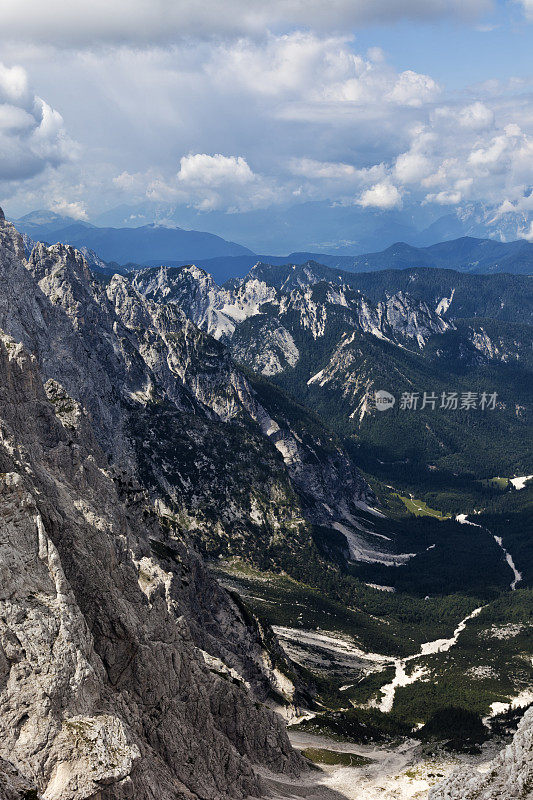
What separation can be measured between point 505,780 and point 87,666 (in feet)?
101

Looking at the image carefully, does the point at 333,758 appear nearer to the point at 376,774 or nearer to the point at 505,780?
the point at 376,774

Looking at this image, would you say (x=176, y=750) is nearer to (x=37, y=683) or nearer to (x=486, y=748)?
(x=37, y=683)

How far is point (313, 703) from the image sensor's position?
158 m

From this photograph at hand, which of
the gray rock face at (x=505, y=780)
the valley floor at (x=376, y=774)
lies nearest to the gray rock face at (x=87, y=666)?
the valley floor at (x=376, y=774)

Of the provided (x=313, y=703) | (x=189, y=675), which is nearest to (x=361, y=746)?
(x=313, y=703)

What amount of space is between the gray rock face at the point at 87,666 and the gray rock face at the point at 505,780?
2386 cm

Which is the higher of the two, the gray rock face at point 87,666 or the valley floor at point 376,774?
the gray rock face at point 87,666

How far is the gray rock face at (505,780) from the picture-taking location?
125ft

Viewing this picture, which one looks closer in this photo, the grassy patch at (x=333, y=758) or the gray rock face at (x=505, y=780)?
the gray rock face at (x=505, y=780)

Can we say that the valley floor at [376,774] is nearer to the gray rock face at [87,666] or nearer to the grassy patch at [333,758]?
the grassy patch at [333,758]

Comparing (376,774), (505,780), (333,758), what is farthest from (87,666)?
(376,774)

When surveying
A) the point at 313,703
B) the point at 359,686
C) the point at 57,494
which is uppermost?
the point at 57,494

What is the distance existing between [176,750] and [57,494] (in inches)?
1174

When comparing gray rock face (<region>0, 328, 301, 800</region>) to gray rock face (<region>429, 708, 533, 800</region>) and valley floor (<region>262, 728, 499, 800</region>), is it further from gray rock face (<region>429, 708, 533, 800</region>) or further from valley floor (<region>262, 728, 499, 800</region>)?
gray rock face (<region>429, 708, 533, 800</region>)
